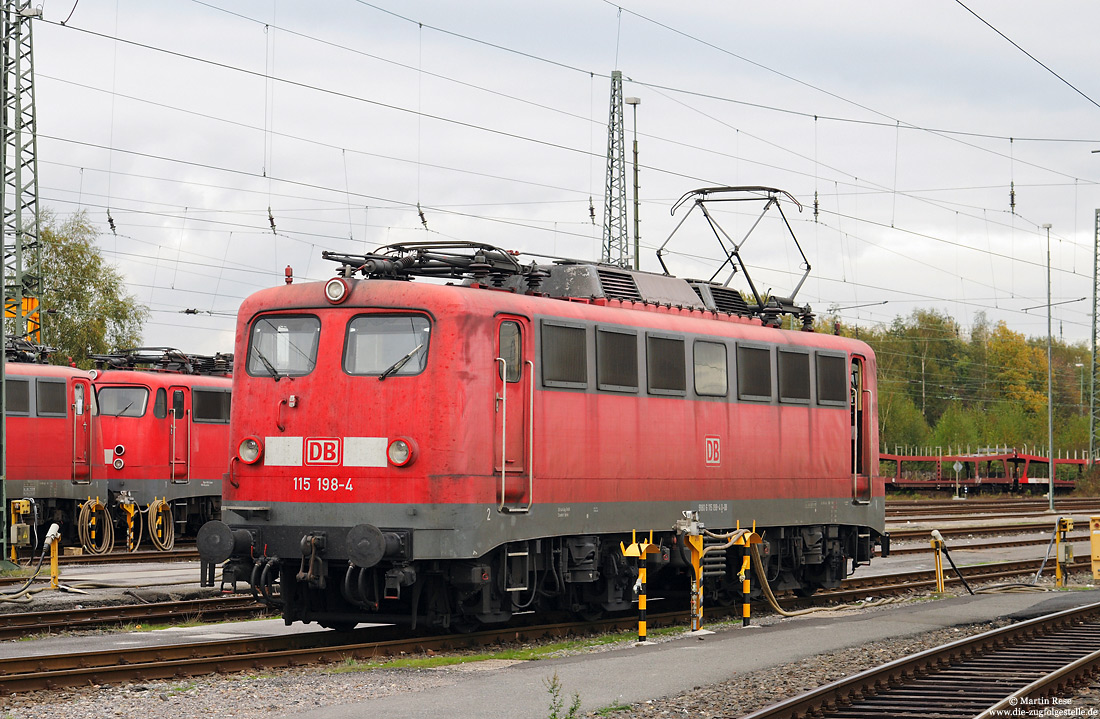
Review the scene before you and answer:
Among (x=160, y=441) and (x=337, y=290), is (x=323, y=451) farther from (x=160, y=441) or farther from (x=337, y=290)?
(x=160, y=441)

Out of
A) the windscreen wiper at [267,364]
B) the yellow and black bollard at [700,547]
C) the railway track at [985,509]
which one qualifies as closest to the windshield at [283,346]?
the windscreen wiper at [267,364]

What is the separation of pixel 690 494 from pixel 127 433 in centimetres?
1721

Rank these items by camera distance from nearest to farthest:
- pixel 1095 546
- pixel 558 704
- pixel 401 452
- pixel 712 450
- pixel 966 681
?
pixel 558 704
pixel 966 681
pixel 401 452
pixel 712 450
pixel 1095 546

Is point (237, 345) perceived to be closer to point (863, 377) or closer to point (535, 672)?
point (535, 672)

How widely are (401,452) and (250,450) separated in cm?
178

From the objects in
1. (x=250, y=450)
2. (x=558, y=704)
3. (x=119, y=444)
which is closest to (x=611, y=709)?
(x=558, y=704)

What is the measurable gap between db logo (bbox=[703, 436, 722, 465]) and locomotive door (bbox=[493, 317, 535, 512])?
11.4ft

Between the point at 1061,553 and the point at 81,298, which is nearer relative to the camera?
the point at 1061,553

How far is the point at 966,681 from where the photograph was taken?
11.6m

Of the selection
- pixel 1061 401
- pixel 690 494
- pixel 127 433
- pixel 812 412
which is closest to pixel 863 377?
pixel 812 412

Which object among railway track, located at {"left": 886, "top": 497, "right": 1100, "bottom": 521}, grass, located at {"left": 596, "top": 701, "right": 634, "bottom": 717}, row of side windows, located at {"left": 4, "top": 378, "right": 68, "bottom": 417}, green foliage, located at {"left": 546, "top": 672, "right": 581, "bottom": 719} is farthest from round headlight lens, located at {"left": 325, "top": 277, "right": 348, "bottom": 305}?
railway track, located at {"left": 886, "top": 497, "right": 1100, "bottom": 521}

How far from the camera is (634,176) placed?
37188mm

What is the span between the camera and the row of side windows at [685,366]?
14.5m

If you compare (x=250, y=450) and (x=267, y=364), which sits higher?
(x=267, y=364)
